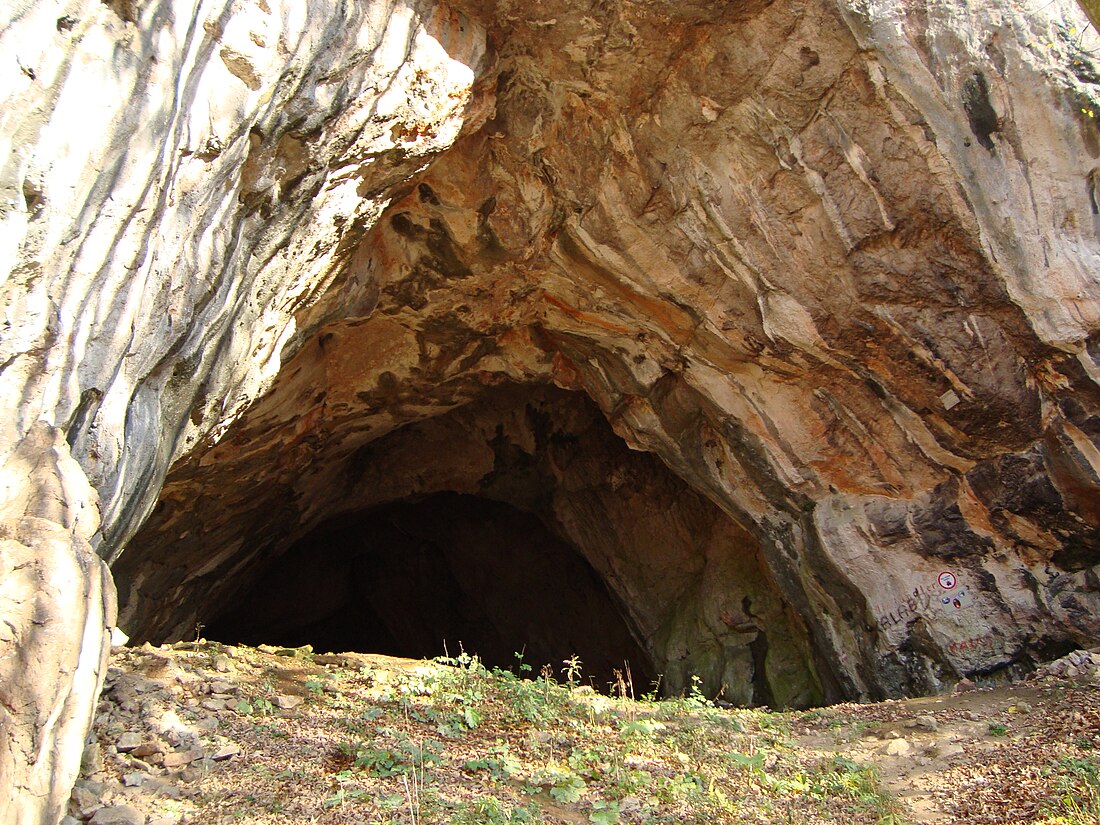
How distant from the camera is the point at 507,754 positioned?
4.21 m

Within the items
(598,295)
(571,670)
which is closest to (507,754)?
(571,670)

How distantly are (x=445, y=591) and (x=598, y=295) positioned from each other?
7.59m

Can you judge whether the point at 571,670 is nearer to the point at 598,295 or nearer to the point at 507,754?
the point at 507,754

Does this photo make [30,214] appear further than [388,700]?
No

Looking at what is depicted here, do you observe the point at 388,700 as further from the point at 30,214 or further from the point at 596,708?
the point at 30,214

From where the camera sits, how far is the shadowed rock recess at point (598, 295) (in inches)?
129

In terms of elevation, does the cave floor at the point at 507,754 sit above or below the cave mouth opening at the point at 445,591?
below

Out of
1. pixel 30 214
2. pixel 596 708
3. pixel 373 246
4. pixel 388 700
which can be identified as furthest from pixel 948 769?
pixel 373 246

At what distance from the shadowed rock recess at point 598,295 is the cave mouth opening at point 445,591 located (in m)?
2.12

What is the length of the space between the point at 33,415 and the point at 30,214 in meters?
0.78

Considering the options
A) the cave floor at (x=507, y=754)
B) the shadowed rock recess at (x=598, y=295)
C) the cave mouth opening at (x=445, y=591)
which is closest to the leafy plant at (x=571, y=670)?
the cave floor at (x=507, y=754)

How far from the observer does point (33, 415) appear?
3221 millimetres

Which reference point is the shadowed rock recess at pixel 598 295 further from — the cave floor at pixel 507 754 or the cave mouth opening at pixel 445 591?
the cave mouth opening at pixel 445 591

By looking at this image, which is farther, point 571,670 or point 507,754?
point 571,670
